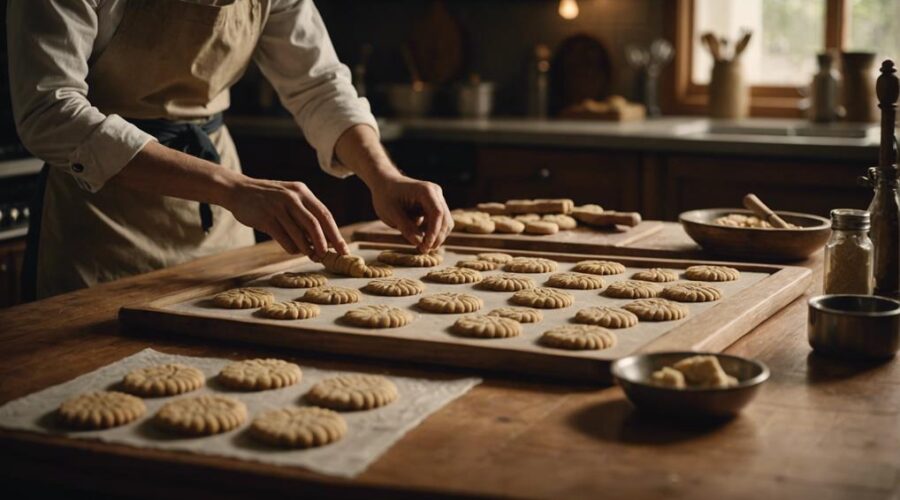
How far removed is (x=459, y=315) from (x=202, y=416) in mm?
528

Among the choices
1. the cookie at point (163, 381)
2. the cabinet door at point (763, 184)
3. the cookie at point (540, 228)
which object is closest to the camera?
the cookie at point (163, 381)

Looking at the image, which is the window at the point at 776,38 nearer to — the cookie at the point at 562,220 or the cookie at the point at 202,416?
the cookie at the point at 562,220

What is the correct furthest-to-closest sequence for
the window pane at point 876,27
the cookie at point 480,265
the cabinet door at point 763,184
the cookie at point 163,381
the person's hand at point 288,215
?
the window pane at point 876,27
the cabinet door at point 763,184
the cookie at point 480,265
the person's hand at point 288,215
the cookie at point 163,381

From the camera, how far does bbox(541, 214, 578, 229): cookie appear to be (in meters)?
2.31

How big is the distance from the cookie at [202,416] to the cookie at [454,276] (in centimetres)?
67

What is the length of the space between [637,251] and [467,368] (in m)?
0.79

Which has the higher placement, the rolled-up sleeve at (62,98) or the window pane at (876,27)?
the window pane at (876,27)

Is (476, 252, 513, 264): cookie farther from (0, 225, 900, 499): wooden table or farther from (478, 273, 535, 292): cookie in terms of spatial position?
(0, 225, 900, 499): wooden table

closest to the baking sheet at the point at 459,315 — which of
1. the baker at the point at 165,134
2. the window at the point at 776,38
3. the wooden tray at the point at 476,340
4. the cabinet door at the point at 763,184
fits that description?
the wooden tray at the point at 476,340

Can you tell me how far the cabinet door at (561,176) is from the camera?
3660 millimetres

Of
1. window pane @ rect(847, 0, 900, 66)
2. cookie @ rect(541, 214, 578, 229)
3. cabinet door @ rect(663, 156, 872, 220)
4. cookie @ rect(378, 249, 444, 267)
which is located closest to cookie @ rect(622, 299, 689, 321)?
cookie @ rect(378, 249, 444, 267)

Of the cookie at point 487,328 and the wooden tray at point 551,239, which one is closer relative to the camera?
the cookie at point 487,328

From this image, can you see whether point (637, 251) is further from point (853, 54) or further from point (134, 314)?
point (853, 54)

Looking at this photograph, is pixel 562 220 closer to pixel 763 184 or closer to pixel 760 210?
pixel 760 210
